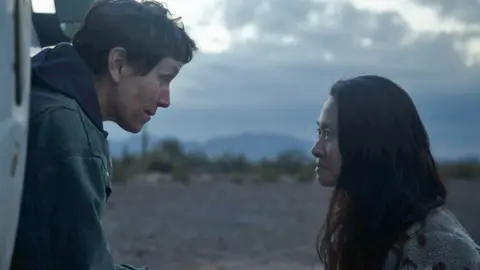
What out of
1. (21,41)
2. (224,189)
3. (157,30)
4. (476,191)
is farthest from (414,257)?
(224,189)

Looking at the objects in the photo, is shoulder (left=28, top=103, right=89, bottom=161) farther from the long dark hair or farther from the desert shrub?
the desert shrub

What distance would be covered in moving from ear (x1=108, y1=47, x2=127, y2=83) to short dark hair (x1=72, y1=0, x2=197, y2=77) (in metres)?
0.01

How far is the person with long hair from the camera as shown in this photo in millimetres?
3328

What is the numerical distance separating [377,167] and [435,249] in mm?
355

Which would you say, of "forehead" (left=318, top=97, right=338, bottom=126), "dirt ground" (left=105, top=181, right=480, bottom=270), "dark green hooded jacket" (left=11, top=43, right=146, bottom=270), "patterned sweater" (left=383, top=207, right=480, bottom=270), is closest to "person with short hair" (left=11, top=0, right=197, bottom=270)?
"dark green hooded jacket" (left=11, top=43, right=146, bottom=270)

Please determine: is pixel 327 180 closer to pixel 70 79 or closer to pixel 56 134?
pixel 70 79

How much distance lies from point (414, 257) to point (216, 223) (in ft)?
59.0

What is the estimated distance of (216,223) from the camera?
21062 millimetres

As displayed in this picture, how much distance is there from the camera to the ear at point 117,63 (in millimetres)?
2971

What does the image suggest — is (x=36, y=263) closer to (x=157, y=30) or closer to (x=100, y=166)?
(x=100, y=166)

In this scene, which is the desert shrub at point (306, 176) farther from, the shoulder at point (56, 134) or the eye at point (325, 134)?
the shoulder at point (56, 134)

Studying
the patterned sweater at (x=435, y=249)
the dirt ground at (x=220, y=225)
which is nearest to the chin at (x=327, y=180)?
the patterned sweater at (x=435, y=249)

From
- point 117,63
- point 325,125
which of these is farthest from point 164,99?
point 325,125

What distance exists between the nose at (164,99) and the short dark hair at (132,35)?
0.09m
